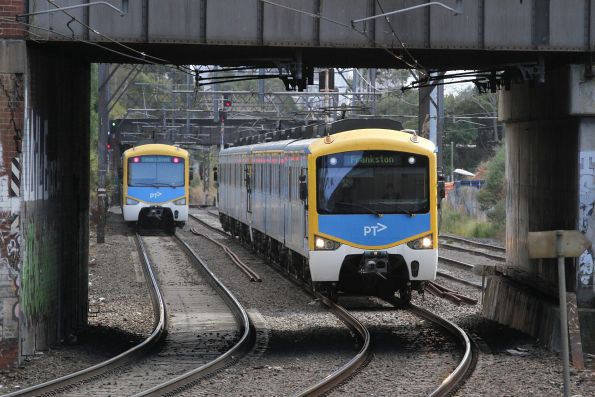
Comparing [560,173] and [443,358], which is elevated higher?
[560,173]

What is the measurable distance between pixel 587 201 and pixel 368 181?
382 cm

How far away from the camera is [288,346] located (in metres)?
15.6

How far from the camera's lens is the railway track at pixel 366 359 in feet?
39.5

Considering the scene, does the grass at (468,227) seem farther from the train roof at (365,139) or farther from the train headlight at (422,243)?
the train headlight at (422,243)

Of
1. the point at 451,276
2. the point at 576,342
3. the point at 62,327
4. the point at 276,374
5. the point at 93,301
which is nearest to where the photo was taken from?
the point at 276,374

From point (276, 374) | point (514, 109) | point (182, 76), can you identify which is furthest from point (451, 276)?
point (182, 76)

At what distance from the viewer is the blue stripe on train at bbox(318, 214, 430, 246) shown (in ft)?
58.1

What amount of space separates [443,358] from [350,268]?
3.65 meters

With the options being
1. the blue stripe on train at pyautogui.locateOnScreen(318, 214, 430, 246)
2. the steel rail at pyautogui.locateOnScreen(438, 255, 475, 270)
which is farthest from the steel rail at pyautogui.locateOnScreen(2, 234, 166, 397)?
the steel rail at pyautogui.locateOnScreen(438, 255, 475, 270)

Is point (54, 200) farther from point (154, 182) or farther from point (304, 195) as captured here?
point (154, 182)

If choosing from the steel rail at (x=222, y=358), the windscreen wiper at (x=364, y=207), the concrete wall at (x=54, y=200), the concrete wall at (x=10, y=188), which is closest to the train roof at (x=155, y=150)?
the steel rail at (x=222, y=358)

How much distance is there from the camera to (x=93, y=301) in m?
21.2

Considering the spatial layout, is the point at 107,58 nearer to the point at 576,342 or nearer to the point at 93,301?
the point at 93,301

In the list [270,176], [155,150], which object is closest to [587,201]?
[270,176]
